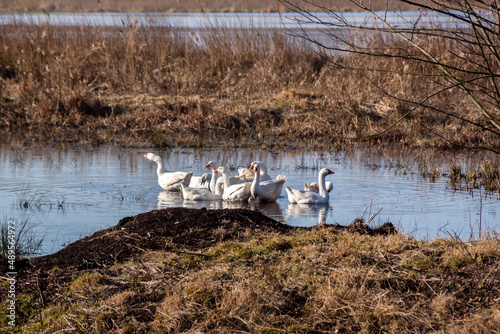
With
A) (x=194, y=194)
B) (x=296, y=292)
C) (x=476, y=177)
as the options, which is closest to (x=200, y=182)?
(x=194, y=194)

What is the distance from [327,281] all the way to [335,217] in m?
3.91

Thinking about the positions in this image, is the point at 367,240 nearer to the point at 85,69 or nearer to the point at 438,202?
the point at 438,202

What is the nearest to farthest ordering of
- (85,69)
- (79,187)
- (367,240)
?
(367,240)
(79,187)
(85,69)

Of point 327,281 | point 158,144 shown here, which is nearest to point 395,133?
point 158,144

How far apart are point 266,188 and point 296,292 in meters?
5.34

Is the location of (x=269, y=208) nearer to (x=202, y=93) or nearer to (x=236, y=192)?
(x=236, y=192)

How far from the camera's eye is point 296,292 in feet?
15.8

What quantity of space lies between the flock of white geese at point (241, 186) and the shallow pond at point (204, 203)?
160 mm

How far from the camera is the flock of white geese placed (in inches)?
389

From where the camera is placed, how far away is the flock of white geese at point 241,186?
9.89 m

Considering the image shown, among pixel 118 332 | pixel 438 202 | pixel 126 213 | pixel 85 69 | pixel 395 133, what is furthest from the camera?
pixel 85 69

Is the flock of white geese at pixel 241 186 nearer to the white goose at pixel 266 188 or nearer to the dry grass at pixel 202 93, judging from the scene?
the white goose at pixel 266 188

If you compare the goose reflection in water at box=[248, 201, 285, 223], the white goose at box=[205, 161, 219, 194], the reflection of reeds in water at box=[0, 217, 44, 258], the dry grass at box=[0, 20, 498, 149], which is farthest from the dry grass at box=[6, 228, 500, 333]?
the dry grass at box=[0, 20, 498, 149]

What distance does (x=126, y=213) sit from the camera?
8688 millimetres
